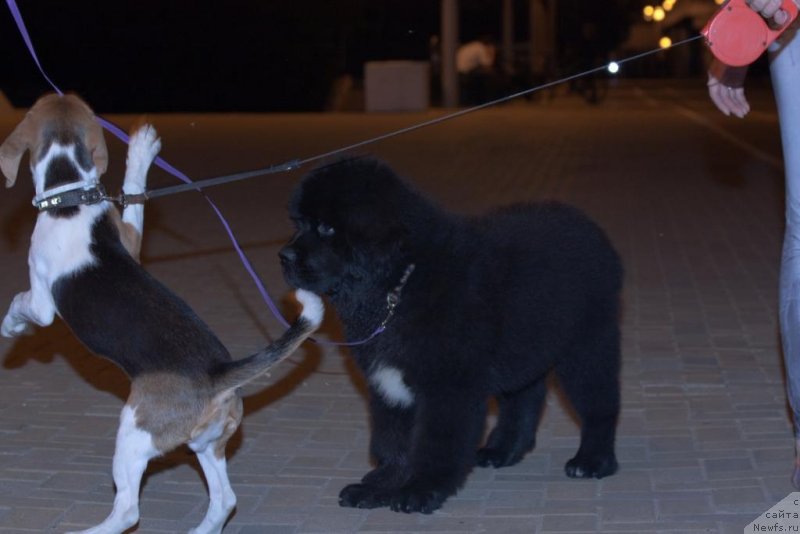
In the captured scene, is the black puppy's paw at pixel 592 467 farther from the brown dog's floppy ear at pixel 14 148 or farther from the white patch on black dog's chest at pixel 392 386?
the brown dog's floppy ear at pixel 14 148

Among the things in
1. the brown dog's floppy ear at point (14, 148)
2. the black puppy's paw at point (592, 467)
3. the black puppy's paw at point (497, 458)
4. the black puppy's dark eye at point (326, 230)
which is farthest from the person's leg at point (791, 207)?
the brown dog's floppy ear at point (14, 148)

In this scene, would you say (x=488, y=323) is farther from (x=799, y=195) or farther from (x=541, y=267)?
(x=799, y=195)

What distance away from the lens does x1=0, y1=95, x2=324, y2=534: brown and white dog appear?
4.52 m

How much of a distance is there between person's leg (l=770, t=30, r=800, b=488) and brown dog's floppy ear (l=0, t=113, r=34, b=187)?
3.40 m

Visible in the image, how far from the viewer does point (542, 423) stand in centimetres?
650

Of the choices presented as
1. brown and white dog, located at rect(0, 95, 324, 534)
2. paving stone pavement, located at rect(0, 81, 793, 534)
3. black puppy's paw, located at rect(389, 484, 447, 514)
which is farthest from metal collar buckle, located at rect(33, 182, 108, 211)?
black puppy's paw, located at rect(389, 484, 447, 514)

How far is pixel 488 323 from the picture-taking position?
5.11m

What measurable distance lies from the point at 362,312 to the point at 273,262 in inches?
232

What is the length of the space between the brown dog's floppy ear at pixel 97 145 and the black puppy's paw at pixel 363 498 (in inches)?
74.8

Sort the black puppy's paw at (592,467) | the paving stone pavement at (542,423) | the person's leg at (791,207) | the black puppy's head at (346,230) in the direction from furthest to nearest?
the black puppy's paw at (592,467)
the paving stone pavement at (542,423)
the person's leg at (791,207)
the black puppy's head at (346,230)

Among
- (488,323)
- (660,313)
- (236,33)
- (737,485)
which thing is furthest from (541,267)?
(236,33)

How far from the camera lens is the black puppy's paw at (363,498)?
5.21 meters

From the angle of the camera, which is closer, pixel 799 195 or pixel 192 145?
pixel 799 195

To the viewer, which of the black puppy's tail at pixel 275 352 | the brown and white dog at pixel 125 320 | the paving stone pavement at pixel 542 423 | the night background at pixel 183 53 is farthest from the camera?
the night background at pixel 183 53
